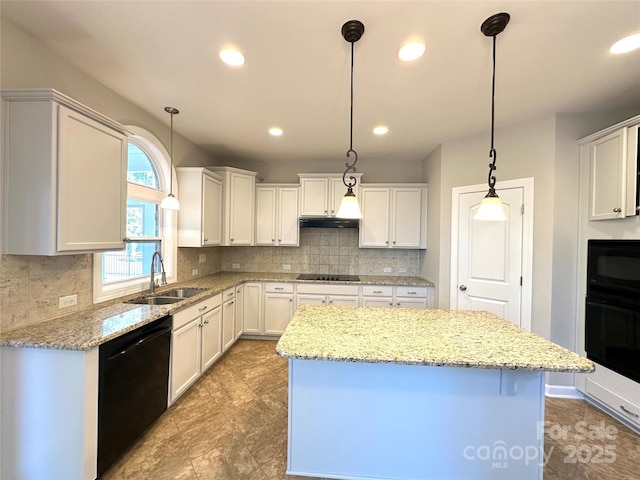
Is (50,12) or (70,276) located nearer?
(50,12)

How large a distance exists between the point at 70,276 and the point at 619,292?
13.6ft

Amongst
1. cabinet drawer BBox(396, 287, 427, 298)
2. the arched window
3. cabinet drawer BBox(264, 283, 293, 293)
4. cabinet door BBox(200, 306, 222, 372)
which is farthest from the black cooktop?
the arched window

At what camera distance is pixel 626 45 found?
1658 mm

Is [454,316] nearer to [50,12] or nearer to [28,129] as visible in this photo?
[28,129]

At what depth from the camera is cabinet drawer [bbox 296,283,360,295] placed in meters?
3.69

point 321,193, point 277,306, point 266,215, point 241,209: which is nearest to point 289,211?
point 266,215

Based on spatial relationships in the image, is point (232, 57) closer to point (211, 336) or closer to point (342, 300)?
point (211, 336)

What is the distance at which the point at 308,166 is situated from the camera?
437cm

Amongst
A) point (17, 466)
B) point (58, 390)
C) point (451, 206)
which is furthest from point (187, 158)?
point (451, 206)

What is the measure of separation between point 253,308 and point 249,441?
1.93 meters

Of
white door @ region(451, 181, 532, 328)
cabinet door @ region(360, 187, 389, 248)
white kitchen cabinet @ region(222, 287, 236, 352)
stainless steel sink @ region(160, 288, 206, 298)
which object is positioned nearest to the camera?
white door @ region(451, 181, 532, 328)

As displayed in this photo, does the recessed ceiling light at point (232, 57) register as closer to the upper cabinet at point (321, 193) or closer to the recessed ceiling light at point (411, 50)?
the recessed ceiling light at point (411, 50)

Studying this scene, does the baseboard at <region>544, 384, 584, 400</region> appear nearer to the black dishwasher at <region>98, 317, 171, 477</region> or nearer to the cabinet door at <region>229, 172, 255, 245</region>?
the black dishwasher at <region>98, 317, 171, 477</region>

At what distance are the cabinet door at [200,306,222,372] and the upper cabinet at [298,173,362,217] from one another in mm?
1821
